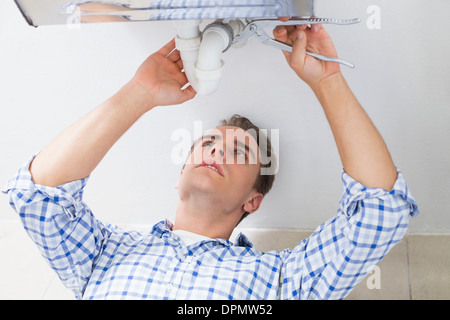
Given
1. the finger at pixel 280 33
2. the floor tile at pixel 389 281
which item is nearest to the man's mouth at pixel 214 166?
the finger at pixel 280 33

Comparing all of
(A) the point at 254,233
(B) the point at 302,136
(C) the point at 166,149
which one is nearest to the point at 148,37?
(C) the point at 166,149

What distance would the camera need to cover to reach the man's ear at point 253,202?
137 centimetres

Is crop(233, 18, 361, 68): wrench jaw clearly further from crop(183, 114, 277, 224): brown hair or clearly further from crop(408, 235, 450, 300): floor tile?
crop(408, 235, 450, 300): floor tile

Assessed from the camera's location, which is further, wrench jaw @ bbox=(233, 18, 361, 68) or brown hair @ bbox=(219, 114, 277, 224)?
brown hair @ bbox=(219, 114, 277, 224)

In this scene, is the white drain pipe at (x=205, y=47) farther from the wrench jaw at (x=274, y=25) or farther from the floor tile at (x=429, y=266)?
the floor tile at (x=429, y=266)

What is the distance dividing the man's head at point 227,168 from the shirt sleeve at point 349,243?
22cm

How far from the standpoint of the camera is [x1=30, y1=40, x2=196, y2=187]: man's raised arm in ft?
3.60

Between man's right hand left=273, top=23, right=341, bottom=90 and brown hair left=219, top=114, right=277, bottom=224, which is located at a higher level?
man's right hand left=273, top=23, right=341, bottom=90

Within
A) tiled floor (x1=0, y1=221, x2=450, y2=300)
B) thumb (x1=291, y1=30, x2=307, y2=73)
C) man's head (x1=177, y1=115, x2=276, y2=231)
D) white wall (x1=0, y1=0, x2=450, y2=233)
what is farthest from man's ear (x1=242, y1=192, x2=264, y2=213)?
thumb (x1=291, y1=30, x2=307, y2=73)

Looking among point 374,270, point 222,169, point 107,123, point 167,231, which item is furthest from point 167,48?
point 374,270

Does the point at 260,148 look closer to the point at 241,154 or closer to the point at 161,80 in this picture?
the point at 241,154

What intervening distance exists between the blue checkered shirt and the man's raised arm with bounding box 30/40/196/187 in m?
0.03

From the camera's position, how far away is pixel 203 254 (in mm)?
1213

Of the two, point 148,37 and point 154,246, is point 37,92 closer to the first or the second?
point 148,37
